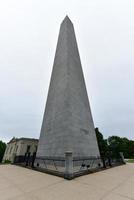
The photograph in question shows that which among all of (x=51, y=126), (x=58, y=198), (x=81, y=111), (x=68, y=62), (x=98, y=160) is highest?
(x=68, y=62)

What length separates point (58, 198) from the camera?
4.32 meters

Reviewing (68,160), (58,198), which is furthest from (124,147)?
(58,198)

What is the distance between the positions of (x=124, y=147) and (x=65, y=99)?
43.3m

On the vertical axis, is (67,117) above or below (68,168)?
above

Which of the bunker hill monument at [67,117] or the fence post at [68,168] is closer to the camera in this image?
the fence post at [68,168]

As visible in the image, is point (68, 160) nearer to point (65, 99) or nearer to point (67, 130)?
point (67, 130)

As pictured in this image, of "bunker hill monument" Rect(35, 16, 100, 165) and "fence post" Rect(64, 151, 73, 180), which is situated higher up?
"bunker hill monument" Rect(35, 16, 100, 165)

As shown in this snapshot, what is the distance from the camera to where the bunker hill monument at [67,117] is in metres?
11.9

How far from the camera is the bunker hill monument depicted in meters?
11.9

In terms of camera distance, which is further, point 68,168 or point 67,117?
point 67,117

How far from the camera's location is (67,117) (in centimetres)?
1240

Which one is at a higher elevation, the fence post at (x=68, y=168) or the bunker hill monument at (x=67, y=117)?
the bunker hill monument at (x=67, y=117)

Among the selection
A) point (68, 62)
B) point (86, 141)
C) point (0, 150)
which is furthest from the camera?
point (0, 150)

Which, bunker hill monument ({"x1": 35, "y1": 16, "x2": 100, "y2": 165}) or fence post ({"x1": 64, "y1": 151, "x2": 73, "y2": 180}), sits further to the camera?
bunker hill monument ({"x1": 35, "y1": 16, "x2": 100, "y2": 165})
